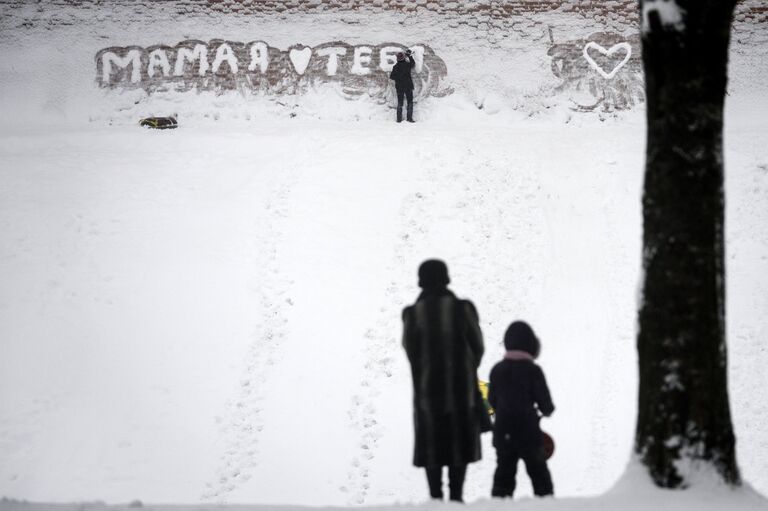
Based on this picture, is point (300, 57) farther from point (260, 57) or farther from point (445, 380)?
point (445, 380)

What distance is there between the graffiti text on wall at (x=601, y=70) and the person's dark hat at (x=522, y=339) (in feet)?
42.5

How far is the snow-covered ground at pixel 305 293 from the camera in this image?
7.64 m

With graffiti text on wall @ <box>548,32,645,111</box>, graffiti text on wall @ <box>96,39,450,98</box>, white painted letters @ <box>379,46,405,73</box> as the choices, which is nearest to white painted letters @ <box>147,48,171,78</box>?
graffiti text on wall @ <box>96,39,450,98</box>

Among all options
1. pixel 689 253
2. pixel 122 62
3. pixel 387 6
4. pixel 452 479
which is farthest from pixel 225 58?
pixel 689 253

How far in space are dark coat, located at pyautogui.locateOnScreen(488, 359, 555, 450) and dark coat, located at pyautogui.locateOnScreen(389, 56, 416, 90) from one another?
39.5ft

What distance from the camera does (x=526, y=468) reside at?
5219 millimetres

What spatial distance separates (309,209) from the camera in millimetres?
12359

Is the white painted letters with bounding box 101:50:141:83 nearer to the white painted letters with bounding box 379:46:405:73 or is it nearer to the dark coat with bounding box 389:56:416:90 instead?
the white painted letters with bounding box 379:46:405:73

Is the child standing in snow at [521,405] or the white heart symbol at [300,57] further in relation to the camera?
the white heart symbol at [300,57]

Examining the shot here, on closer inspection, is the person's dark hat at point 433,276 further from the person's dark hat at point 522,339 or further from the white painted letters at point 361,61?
the white painted letters at point 361,61

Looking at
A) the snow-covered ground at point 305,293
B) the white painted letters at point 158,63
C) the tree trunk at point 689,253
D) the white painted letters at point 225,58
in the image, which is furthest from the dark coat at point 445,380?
the white painted letters at point 158,63

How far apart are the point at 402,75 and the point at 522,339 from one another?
1204 centimetres

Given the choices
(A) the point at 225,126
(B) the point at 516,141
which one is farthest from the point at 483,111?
(A) the point at 225,126

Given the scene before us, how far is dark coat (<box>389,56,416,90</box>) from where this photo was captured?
648 inches
